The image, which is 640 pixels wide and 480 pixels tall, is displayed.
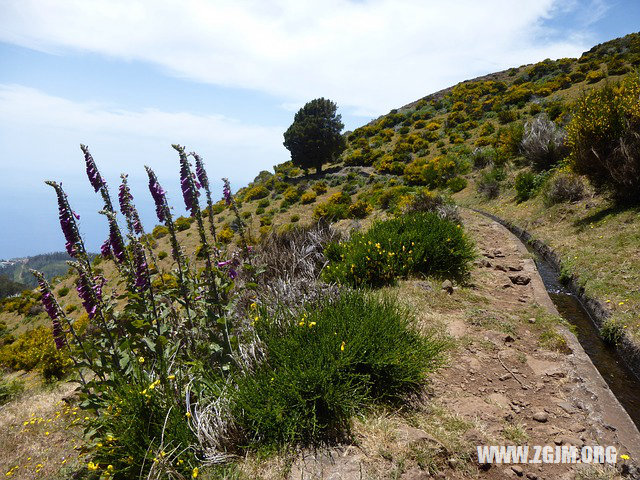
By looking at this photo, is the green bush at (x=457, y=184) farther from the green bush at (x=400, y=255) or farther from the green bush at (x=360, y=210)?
the green bush at (x=400, y=255)

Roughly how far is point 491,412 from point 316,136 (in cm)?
3240

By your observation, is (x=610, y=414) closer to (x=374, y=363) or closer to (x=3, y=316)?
(x=374, y=363)

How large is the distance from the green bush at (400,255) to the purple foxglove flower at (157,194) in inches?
132

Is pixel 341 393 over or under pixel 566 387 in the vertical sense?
over

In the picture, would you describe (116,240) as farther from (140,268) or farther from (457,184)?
(457,184)

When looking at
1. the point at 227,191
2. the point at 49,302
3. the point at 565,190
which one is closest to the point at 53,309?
Result: the point at 49,302

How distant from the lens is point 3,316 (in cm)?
2641

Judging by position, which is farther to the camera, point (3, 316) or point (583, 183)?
point (3, 316)

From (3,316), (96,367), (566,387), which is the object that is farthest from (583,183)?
(3,316)

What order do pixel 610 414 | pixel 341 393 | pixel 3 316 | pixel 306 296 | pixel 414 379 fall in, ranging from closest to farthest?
pixel 341 393 < pixel 610 414 < pixel 414 379 < pixel 306 296 < pixel 3 316

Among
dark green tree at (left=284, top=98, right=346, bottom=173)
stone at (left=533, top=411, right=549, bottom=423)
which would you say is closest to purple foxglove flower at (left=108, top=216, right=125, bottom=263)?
stone at (left=533, top=411, right=549, bottom=423)

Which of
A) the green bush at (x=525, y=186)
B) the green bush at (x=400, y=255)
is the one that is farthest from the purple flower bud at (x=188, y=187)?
the green bush at (x=525, y=186)

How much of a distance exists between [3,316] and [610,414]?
36136 millimetres

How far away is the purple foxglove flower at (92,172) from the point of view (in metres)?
2.83
